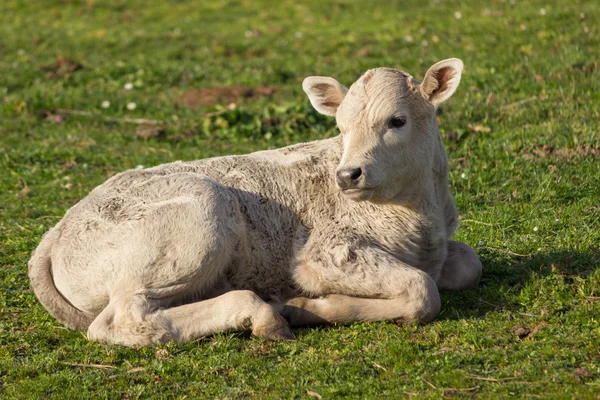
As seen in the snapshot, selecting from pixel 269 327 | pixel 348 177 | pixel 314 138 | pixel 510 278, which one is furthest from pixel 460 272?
pixel 314 138

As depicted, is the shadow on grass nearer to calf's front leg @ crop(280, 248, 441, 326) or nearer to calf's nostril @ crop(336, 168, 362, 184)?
calf's front leg @ crop(280, 248, 441, 326)

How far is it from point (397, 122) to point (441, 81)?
2.06 feet

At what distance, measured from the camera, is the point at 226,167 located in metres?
8.27

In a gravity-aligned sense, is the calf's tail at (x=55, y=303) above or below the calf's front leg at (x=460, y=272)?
below

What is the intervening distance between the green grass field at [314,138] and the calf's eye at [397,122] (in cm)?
160

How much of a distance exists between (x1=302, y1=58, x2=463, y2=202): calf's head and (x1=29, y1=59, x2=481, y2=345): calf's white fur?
0.01 metres

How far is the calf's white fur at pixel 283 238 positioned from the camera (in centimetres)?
718

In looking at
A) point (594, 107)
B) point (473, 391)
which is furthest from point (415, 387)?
point (594, 107)

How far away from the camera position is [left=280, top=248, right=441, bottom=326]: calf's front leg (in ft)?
23.6

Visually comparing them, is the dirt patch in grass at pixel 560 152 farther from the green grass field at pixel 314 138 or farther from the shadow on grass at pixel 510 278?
Result: the shadow on grass at pixel 510 278

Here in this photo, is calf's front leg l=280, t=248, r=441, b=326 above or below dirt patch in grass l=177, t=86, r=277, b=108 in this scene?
above

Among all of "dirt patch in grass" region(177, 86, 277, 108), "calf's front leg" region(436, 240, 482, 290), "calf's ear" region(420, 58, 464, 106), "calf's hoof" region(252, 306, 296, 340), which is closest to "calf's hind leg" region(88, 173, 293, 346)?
"calf's hoof" region(252, 306, 296, 340)

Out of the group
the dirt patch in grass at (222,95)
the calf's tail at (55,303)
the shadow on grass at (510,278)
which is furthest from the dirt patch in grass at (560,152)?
the dirt patch in grass at (222,95)

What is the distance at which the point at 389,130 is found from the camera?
24.6 ft
